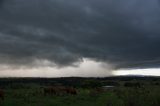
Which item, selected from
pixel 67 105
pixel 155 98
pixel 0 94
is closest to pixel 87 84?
pixel 0 94

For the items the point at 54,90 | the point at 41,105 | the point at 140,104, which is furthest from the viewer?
the point at 54,90

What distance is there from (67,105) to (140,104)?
1359 centimetres

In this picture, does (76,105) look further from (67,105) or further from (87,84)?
(87,84)

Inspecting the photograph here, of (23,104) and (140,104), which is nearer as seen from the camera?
(140,104)

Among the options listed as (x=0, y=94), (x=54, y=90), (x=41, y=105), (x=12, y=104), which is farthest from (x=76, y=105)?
(x=54, y=90)

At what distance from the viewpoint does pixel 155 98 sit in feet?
66.4

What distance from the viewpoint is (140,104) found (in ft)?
63.8

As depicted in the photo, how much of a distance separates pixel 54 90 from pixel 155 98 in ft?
99.0

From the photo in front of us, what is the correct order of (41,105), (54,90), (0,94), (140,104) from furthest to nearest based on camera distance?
1. (54,90)
2. (0,94)
3. (41,105)
4. (140,104)

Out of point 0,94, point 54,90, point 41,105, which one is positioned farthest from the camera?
point 54,90

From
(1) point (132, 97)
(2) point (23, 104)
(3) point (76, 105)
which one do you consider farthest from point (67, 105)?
(1) point (132, 97)

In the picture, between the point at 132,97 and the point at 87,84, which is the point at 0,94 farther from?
the point at 87,84

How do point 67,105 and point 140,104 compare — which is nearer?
point 140,104

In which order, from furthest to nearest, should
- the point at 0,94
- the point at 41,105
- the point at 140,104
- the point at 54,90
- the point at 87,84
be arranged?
the point at 87,84 < the point at 54,90 < the point at 0,94 < the point at 41,105 < the point at 140,104
